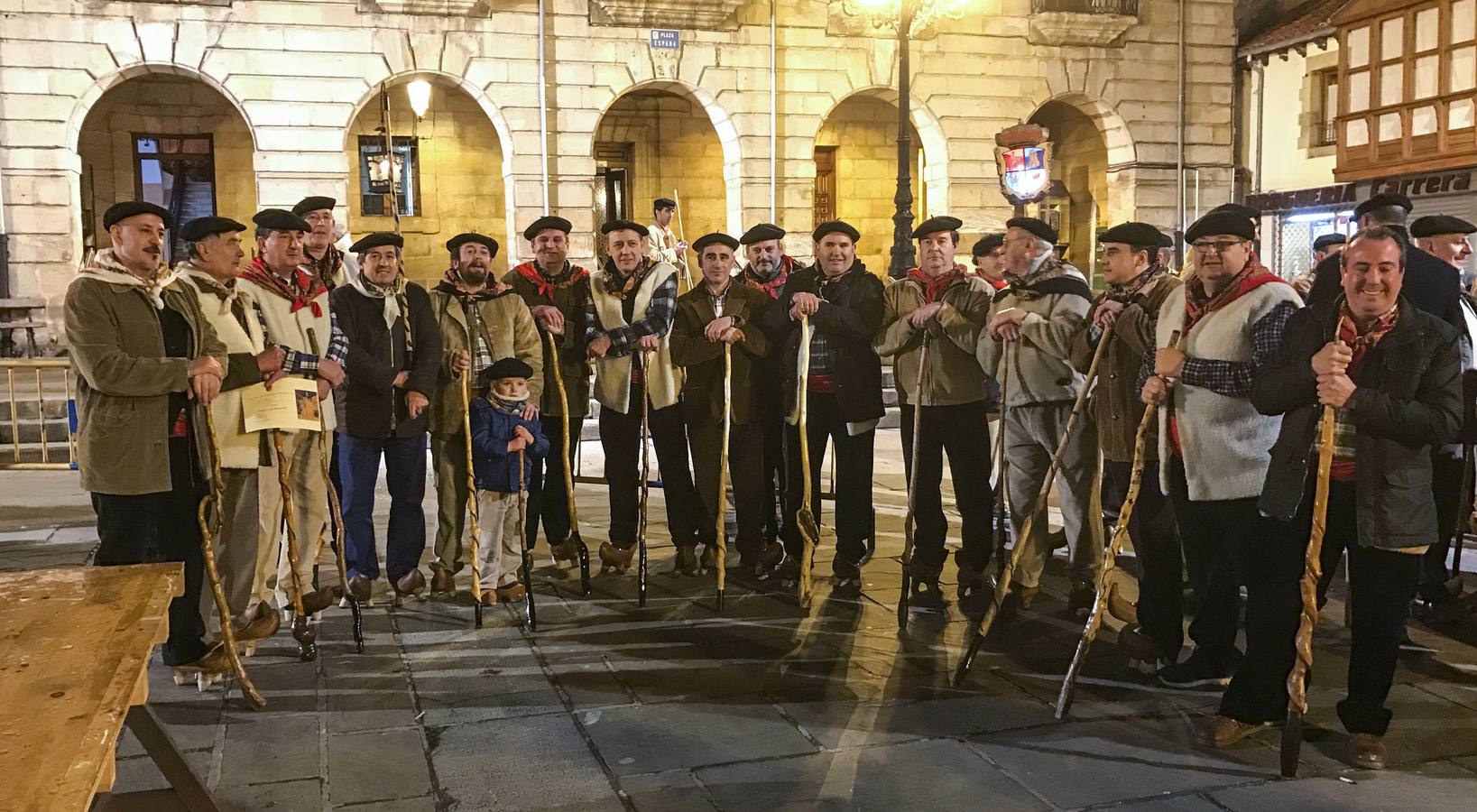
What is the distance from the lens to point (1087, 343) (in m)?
5.97

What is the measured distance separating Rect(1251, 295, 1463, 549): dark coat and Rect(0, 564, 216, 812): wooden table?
12.4ft

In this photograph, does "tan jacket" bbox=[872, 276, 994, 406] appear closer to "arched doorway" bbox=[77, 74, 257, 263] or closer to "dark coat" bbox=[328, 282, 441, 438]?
"dark coat" bbox=[328, 282, 441, 438]

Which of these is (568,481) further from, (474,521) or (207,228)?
(207,228)

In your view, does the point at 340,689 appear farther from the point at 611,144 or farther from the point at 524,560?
the point at 611,144

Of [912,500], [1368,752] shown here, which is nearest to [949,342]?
[912,500]

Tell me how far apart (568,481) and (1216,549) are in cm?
375

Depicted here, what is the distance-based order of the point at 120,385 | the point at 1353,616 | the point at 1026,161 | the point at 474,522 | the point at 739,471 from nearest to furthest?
the point at 1353,616, the point at 120,385, the point at 474,522, the point at 739,471, the point at 1026,161

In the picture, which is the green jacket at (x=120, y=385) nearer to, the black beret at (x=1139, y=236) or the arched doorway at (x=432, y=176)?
the black beret at (x=1139, y=236)

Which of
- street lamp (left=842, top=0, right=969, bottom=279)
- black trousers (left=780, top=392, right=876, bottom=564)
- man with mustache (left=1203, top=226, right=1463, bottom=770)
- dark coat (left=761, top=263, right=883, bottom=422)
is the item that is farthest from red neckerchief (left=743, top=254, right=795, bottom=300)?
street lamp (left=842, top=0, right=969, bottom=279)

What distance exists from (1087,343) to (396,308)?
373 centimetres

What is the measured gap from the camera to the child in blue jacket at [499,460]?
6.48 m

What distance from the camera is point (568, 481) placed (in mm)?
7121

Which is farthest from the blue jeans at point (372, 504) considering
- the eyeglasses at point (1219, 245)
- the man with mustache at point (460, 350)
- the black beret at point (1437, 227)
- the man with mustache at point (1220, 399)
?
the black beret at point (1437, 227)

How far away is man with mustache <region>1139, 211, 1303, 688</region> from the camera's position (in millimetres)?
4621
